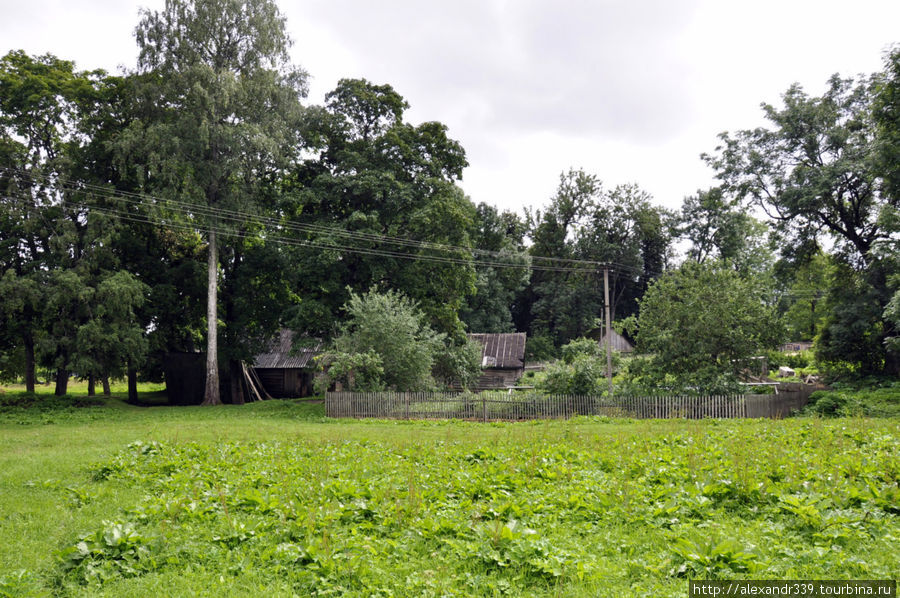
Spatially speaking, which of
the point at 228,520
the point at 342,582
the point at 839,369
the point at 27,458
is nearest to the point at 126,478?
the point at 228,520

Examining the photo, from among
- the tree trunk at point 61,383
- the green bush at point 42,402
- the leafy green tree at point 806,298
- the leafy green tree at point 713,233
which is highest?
the leafy green tree at point 713,233

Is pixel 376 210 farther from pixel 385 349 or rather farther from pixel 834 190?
pixel 834 190

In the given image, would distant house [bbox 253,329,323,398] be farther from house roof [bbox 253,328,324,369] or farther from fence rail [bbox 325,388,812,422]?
fence rail [bbox 325,388,812,422]

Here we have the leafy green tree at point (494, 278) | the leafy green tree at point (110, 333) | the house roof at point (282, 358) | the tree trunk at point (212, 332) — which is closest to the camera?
the leafy green tree at point (110, 333)

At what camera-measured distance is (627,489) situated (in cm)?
777

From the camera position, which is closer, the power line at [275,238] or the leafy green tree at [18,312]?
the leafy green tree at [18,312]

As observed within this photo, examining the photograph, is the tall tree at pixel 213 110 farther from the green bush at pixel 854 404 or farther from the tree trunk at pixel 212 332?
the green bush at pixel 854 404

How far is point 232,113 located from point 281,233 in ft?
21.6

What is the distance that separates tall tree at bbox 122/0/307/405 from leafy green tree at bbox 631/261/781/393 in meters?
19.5

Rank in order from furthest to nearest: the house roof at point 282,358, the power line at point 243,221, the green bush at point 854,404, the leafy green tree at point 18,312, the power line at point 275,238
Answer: the house roof at point 282,358 → the power line at point 275,238 → the power line at point 243,221 → the leafy green tree at point 18,312 → the green bush at point 854,404

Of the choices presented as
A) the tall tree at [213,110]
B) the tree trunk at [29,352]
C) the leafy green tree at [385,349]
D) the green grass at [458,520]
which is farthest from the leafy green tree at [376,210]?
the green grass at [458,520]

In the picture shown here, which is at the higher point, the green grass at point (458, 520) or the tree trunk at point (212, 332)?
the tree trunk at point (212, 332)

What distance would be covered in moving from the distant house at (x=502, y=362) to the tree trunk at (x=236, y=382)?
1585 centimetres

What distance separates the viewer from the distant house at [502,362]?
144 feet
